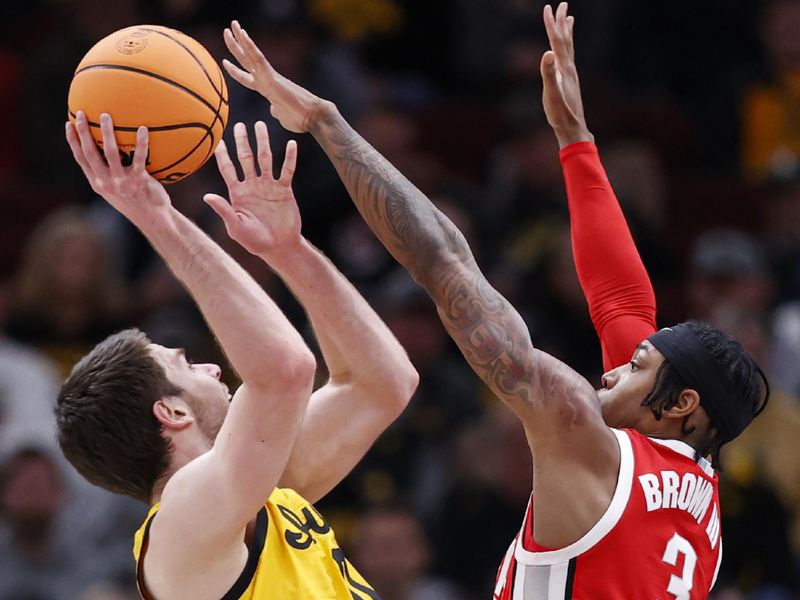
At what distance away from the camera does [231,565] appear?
14.8 feet

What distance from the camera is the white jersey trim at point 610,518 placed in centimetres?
457

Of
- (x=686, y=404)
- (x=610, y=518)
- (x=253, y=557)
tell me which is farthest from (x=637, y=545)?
(x=253, y=557)

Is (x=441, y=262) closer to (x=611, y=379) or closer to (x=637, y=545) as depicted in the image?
(x=611, y=379)

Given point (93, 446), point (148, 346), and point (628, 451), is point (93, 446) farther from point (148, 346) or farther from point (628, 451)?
point (628, 451)

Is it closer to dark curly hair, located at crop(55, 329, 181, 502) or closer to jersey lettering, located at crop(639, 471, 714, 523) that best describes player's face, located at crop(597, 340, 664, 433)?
jersey lettering, located at crop(639, 471, 714, 523)

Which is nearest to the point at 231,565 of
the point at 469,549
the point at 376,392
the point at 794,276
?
the point at 376,392

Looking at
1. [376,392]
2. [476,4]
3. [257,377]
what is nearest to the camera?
[257,377]

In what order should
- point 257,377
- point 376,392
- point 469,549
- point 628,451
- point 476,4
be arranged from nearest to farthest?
point 257,377 → point 628,451 → point 376,392 → point 469,549 → point 476,4

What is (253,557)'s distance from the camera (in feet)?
15.1

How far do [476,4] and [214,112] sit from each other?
793cm

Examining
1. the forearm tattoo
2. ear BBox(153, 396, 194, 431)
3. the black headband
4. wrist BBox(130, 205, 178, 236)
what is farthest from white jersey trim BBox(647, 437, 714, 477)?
wrist BBox(130, 205, 178, 236)

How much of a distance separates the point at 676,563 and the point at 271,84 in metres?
1.89

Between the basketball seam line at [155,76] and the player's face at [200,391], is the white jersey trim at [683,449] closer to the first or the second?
the player's face at [200,391]

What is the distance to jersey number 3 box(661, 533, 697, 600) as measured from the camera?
15.4ft
